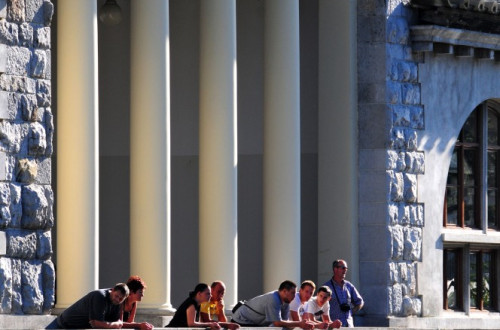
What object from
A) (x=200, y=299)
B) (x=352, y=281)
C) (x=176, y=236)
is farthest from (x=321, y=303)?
(x=176, y=236)

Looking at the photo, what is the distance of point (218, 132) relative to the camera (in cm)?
2930

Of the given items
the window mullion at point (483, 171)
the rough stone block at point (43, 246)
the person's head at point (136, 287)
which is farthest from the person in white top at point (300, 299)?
the window mullion at point (483, 171)

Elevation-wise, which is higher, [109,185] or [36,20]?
[36,20]

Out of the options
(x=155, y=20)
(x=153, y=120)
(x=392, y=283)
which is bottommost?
(x=392, y=283)

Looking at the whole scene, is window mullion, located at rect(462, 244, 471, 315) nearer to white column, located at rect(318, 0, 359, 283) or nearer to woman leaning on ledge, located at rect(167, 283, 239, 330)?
white column, located at rect(318, 0, 359, 283)

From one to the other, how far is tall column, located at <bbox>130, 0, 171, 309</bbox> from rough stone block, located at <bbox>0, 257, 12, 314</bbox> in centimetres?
430

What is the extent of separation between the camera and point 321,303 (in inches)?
1035

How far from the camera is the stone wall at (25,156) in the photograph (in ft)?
79.5

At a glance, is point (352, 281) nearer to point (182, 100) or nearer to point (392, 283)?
point (392, 283)

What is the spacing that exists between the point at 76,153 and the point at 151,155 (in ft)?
6.78

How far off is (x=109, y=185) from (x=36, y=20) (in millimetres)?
9390

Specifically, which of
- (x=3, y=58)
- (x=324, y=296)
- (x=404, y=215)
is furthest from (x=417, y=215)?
(x=3, y=58)

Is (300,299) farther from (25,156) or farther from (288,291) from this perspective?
(25,156)

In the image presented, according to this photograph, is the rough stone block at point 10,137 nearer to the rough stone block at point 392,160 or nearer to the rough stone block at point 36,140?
the rough stone block at point 36,140
